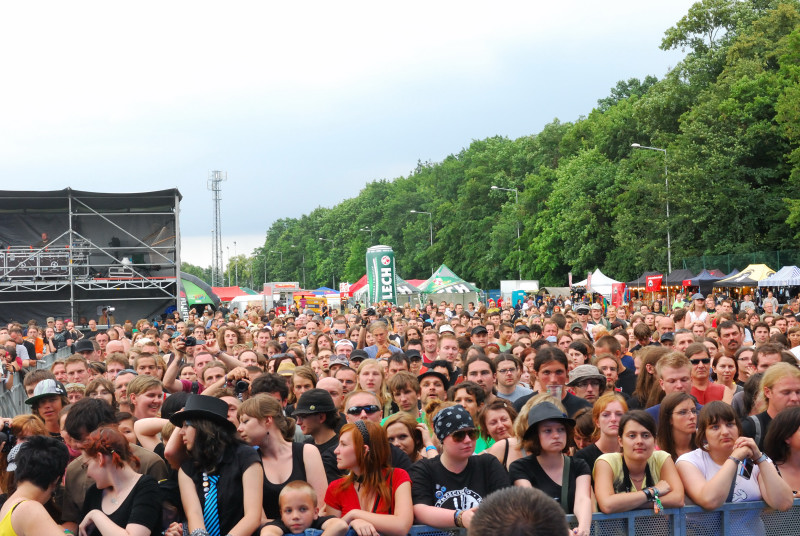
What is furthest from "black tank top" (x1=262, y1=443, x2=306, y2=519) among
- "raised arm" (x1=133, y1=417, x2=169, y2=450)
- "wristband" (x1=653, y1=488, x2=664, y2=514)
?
"wristband" (x1=653, y1=488, x2=664, y2=514)

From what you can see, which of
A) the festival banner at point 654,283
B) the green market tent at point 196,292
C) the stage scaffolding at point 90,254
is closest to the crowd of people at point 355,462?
Result: the stage scaffolding at point 90,254

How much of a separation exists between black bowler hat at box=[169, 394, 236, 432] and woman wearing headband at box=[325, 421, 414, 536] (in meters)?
0.62

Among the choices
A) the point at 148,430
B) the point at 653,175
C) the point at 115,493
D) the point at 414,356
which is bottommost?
the point at 115,493

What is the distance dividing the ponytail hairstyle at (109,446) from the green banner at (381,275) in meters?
26.1

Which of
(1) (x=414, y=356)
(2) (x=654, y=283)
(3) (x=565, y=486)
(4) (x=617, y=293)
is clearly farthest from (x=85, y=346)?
(4) (x=617, y=293)

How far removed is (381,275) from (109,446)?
1045 inches

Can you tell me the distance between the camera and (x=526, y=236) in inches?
2990

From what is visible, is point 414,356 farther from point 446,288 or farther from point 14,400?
point 446,288

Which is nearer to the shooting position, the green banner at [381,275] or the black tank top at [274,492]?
the black tank top at [274,492]

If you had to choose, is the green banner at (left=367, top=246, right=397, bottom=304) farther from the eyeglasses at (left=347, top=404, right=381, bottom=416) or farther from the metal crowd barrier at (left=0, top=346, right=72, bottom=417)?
the eyeglasses at (left=347, top=404, right=381, bottom=416)

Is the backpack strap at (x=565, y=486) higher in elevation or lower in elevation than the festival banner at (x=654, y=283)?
lower

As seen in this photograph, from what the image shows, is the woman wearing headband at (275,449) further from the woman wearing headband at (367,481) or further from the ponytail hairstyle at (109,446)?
the ponytail hairstyle at (109,446)

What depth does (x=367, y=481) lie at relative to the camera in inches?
198

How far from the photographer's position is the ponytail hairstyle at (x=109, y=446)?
183 inches
